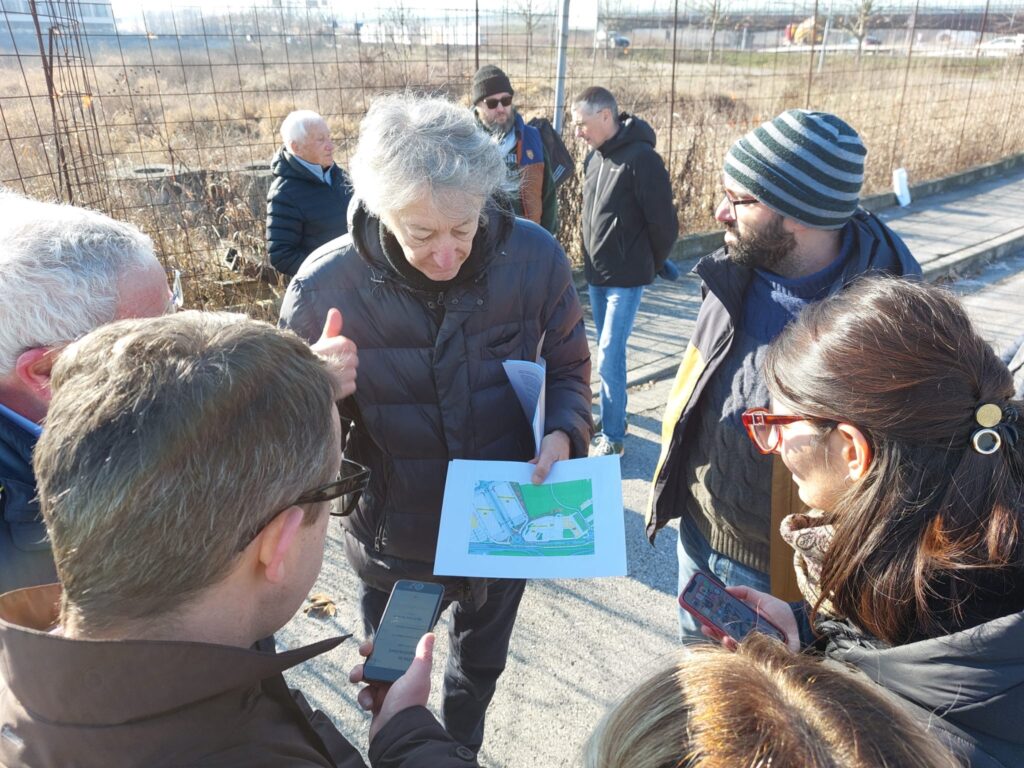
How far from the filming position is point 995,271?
791cm

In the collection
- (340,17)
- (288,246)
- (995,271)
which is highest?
(340,17)

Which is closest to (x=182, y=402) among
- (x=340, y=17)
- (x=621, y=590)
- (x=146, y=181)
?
(x=621, y=590)

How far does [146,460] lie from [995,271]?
9071 mm

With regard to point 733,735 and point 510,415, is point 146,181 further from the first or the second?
point 733,735

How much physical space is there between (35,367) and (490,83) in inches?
155

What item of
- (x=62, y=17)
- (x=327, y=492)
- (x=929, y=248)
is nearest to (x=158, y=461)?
(x=327, y=492)

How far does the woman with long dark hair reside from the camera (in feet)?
3.36

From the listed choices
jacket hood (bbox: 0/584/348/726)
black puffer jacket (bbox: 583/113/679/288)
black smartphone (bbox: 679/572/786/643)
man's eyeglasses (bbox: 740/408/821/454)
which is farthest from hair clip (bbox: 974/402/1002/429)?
black puffer jacket (bbox: 583/113/679/288)

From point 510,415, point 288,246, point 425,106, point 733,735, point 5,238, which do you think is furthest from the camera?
point 288,246

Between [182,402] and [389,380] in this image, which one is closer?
[182,402]

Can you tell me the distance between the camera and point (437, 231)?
6.03 feet

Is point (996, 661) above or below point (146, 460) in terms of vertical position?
below

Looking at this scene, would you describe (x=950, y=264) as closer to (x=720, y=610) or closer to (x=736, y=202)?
(x=736, y=202)

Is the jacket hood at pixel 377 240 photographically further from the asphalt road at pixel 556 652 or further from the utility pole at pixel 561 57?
the utility pole at pixel 561 57
